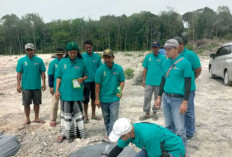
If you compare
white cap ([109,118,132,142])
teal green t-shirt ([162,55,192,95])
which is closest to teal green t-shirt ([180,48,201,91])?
teal green t-shirt ([162,55,192,95])

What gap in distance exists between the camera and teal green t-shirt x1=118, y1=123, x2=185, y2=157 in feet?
6.27

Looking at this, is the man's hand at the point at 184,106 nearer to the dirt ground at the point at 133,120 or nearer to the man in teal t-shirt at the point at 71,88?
the dirt ground at the point at 133,120

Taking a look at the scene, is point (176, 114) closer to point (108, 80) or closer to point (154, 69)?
point (108, 80)

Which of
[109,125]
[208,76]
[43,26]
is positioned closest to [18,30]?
[43,26]

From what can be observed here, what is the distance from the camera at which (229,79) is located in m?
7.07

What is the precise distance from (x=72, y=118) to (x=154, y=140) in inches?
79.2

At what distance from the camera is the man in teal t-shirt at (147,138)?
1854mm

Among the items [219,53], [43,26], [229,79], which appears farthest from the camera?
[43,26]

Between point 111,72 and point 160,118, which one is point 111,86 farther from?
point 160,118

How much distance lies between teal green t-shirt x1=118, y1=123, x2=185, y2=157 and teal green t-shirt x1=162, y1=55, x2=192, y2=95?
2.59 feet

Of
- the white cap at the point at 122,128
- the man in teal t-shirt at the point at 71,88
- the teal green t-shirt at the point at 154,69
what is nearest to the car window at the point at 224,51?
the teal green t-shirt at the point at 154,69

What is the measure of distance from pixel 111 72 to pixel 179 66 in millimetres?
1125

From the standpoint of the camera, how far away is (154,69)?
170 inches

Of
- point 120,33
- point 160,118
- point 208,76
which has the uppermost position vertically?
point 120,33
